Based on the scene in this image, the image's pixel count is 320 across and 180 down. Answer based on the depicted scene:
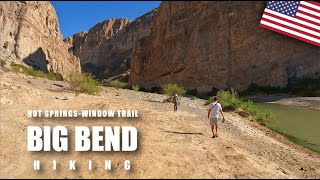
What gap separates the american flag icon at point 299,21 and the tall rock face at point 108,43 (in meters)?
86.1

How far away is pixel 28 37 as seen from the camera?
5909 centimetres

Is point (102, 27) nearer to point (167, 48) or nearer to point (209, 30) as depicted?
point (167, 48)

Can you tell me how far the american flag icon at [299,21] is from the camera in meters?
30.2

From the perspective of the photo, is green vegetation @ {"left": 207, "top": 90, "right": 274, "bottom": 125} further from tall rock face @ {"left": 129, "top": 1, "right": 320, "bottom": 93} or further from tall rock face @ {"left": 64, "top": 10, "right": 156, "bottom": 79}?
tall rock face @ {"left": 64, "top": 10, "right": 156, "bottom": 79}

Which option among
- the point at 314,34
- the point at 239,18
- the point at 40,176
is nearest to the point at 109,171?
the point at 40,176

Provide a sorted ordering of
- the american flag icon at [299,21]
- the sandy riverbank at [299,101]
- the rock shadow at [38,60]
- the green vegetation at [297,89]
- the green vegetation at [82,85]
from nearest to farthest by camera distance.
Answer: the green vegetation at [82,85] → the american flag icon at [299,21] → the sandy riverbank at [299,101] → the green vegetation at [297,89] → the rock shadow at [38,60]

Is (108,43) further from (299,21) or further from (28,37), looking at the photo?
(299,21)

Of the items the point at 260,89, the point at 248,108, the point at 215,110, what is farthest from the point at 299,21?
the point at 260,89

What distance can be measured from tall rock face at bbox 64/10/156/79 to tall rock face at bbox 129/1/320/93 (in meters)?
48.1

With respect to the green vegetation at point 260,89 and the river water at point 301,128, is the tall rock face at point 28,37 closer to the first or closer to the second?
the green vegetation at point 260,89

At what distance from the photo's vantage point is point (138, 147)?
438 inches

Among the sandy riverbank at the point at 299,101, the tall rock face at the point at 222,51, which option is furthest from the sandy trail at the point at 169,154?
the tall rock face at the point at 222,51

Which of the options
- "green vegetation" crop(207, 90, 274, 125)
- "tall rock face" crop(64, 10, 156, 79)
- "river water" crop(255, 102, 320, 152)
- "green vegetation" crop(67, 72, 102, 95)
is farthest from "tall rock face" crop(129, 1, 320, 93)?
"tall rock face" crop(64, 10, 156, 79)

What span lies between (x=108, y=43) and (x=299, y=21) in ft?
378
